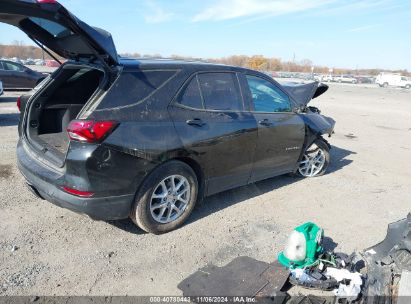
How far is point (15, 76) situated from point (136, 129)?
49.9ft

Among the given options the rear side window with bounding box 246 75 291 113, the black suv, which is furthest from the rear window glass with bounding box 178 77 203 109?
the rear side window with bounding box 246 75 291 113

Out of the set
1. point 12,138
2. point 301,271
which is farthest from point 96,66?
point 12,138

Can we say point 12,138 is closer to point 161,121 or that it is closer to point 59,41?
point 59,41

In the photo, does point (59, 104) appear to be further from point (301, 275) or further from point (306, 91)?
point (306, 91)

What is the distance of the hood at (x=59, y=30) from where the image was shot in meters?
2.64

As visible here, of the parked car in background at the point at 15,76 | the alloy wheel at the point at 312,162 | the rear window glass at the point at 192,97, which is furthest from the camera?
the parked car in background at the point at 15,76

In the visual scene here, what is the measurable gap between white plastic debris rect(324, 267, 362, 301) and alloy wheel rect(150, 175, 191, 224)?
1634mm

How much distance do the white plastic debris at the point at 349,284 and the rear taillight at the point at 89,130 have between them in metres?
2.30

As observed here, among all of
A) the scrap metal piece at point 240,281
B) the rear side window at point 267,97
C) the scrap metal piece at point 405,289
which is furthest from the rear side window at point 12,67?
the scrap metal piece at point 405,289

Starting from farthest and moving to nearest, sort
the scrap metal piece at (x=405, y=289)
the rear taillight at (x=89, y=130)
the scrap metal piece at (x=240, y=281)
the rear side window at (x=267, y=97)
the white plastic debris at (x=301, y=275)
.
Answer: the rear side window at (x=267, y=97) → the rear taillight at (x=89, y=130) → the white plastic debris at (x=301, y=275) → the scrap metal piece at (x=240, y=281) → the scrap metal piece at (x=405, y=289)

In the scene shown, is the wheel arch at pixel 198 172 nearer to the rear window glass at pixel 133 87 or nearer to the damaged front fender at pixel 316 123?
the rear window glass at pixel 133 87

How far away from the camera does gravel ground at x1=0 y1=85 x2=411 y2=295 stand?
3.09 metres

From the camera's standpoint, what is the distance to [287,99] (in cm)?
524

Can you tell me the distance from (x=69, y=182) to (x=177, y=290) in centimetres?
135
